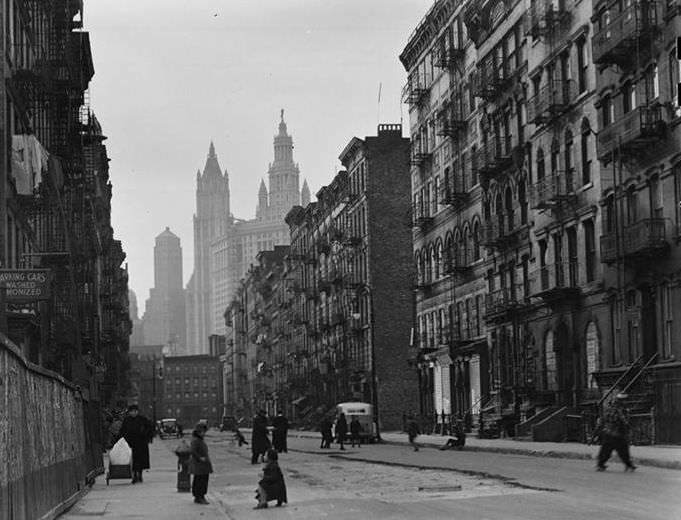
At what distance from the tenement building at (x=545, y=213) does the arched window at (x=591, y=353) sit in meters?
0.10

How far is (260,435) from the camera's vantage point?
1645 inches

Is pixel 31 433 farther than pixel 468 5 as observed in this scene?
No

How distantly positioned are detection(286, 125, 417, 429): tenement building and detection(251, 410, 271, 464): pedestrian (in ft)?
149

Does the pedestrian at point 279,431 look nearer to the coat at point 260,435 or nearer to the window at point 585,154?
the coat at point 260,435

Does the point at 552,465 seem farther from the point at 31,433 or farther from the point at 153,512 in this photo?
the point at 31,433

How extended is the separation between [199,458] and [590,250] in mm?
30348

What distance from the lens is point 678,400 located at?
4212cm

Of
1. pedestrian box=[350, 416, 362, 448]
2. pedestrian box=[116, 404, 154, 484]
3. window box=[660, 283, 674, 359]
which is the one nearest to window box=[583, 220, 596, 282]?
window box=[660, 283, 674, 359]

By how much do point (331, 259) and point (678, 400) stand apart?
72.4 metres

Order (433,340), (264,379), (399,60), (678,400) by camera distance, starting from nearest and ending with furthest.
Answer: (678,400), (433,340), (399,60), (264,379)

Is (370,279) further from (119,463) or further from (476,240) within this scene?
(119,463)

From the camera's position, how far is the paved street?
19156 mm

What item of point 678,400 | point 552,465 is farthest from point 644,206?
point 552,465

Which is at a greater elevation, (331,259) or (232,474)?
(331,259)
